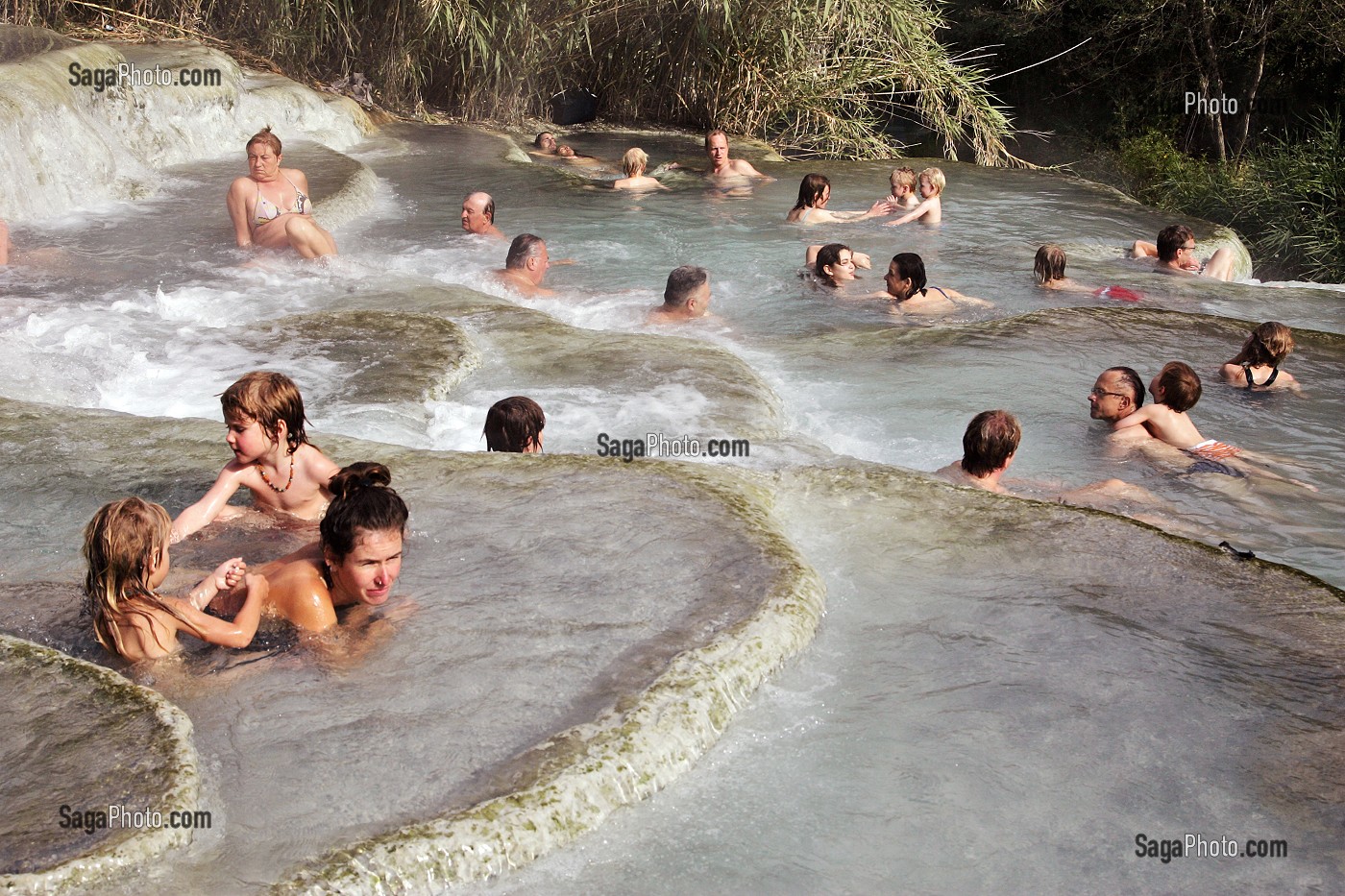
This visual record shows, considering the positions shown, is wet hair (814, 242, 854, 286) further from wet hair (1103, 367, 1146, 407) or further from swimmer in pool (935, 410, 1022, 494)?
swimmer in pool (935, 410, 1022, 494)

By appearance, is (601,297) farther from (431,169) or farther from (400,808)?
(400,808)

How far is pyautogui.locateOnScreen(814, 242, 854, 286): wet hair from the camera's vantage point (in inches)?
384

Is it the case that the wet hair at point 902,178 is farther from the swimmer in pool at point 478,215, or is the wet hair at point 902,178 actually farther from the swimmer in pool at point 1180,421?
the swimmer in pool at point 1180,421

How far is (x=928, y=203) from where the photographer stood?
39.3ft

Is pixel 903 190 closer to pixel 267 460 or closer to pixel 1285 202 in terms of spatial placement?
pixel 1285 202

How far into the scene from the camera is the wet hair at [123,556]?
379cm

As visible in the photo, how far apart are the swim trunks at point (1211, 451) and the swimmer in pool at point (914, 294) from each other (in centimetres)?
289

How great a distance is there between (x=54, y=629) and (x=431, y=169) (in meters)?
9.91

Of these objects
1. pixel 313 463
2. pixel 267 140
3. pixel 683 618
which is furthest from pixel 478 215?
pixel 683 618

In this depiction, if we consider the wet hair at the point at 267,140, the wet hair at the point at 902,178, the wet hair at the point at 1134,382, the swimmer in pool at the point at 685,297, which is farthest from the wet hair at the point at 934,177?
the wet hair at the point at 267,140

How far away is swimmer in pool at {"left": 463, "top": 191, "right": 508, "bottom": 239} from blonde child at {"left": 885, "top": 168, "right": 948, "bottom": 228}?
377 centimetres

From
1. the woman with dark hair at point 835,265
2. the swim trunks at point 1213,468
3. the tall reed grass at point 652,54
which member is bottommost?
the swim trunks at point 1213,468

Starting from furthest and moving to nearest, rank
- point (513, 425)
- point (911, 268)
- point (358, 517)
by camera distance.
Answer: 1. point (911, 268)
2. point (513, 425)
3. point (358, 517)

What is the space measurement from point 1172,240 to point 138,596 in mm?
8886
